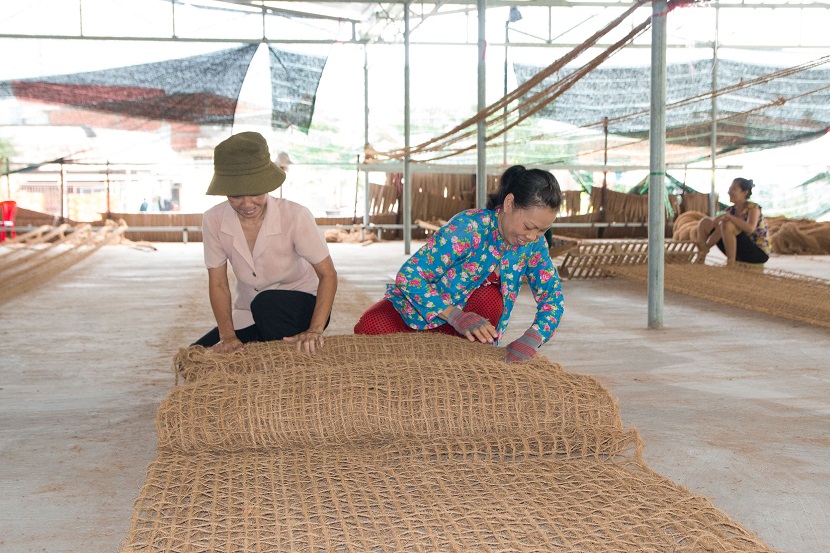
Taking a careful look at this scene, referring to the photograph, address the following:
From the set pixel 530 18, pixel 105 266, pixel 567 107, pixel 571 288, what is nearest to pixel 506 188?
pixel 571 288

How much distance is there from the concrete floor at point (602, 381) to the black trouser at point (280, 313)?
41 centimetres

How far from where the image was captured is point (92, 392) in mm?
2719

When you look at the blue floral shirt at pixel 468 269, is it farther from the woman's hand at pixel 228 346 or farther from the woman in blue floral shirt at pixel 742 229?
the woman in blue floral shirt at pixel 742 229

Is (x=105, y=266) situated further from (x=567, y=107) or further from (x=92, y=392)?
(x=567, y=107)

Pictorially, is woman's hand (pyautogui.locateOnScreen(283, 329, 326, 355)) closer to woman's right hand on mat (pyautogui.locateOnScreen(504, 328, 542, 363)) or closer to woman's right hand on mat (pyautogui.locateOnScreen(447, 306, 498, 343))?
woman's right hand on mat (pyautogui.locateOnScreen(447, 306, 498, 343))

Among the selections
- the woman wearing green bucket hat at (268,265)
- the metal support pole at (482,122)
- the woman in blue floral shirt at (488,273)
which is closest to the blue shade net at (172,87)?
the metal support pole at (482,122)

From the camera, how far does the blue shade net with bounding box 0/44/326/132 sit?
436 inches

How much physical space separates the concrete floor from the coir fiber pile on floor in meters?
0.14

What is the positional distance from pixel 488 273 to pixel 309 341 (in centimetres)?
58

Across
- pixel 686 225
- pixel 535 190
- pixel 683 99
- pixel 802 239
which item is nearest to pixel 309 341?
pixel 535 190

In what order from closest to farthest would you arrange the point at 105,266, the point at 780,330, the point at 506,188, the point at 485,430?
the point at 485,430 < the point at 506,188 < the point at 780,330 < the point at 105,266

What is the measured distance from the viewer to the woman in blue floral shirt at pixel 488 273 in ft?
7.38

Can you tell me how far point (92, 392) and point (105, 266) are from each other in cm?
528

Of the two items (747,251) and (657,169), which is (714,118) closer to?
(747,251)
